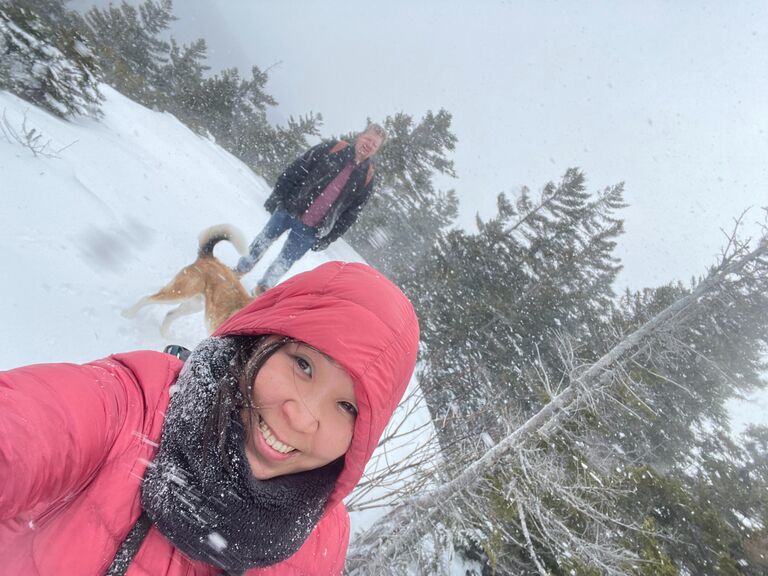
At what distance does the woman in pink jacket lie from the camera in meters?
1.03

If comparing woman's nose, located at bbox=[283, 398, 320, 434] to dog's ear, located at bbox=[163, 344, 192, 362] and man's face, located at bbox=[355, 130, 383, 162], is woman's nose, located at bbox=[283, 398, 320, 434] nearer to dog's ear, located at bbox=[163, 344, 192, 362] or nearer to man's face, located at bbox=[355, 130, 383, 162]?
dog's ear, located at bbox=[163, 344, 192, 362]

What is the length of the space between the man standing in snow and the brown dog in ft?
3.09

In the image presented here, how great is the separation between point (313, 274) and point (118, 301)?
3.46 metres

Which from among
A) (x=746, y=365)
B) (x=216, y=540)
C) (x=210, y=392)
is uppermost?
(x=746, y=365)

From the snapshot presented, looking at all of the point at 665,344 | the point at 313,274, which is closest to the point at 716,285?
the point at 665,344

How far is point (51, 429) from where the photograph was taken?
98cm

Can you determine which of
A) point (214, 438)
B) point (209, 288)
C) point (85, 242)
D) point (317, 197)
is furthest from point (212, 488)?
point (317, 197)

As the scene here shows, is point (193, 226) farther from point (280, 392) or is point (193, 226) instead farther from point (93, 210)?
point (280, 392)

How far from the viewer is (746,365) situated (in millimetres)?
10500

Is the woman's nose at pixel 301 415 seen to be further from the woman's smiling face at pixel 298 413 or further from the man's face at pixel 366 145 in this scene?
the man's face at pixel 366 145

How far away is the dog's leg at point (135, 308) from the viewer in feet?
12.9

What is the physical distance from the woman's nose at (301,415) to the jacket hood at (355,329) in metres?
0.20

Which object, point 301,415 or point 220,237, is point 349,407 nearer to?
point 301,415

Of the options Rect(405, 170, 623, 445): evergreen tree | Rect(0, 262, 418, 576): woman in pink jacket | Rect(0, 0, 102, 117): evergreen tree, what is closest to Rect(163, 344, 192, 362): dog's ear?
Rect(0, 262, 418, 576): woman in pink jacket
